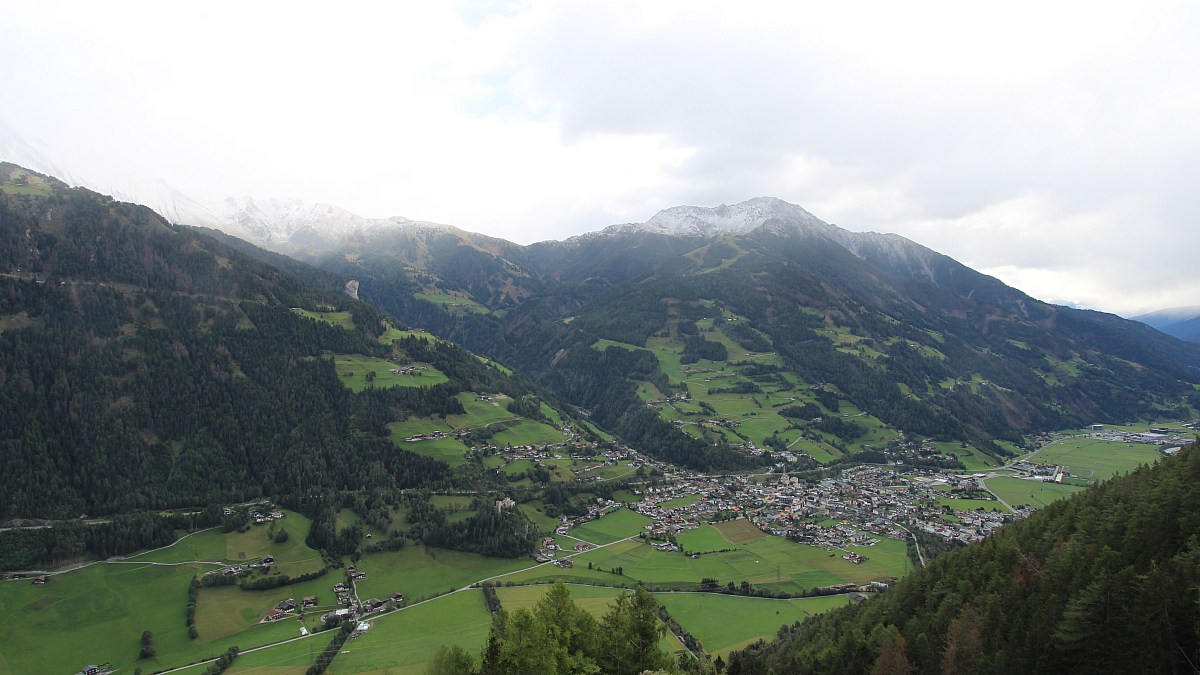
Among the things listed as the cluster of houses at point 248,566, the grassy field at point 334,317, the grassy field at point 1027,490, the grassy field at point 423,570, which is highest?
the grassy field at point 334,317

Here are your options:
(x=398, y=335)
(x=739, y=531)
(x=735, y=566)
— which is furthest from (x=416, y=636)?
(x=398, y=335)

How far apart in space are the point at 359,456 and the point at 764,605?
67569mm

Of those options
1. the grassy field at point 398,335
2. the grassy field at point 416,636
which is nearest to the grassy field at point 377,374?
the grassy field at point 398,335

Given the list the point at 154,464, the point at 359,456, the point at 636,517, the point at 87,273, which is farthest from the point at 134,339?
the point at 636,517

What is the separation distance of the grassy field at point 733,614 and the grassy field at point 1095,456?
91.7 meters

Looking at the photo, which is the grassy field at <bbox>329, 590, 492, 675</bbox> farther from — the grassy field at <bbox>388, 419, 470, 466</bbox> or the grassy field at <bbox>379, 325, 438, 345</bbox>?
the grassy field at <bbox>379, 325, 438, 345</bbox>

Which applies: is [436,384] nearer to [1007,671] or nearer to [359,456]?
[359,456]

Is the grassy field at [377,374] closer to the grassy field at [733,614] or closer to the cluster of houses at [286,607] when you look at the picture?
the cluster of houses at [286,607]

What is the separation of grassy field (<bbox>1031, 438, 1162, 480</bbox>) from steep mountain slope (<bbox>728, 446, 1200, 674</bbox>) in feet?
345

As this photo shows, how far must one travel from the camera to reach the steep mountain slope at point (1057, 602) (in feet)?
70.5

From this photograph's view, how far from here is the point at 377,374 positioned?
119 meters

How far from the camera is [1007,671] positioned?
2512 centimetres

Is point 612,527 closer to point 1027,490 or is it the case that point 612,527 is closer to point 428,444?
point 428,444

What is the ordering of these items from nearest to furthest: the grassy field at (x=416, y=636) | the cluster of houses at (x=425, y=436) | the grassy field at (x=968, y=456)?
the grassy field at (x=416, y=636) → the cluster of houses at (x=425, y=436) → the grassy field at (x=968, y=456)
